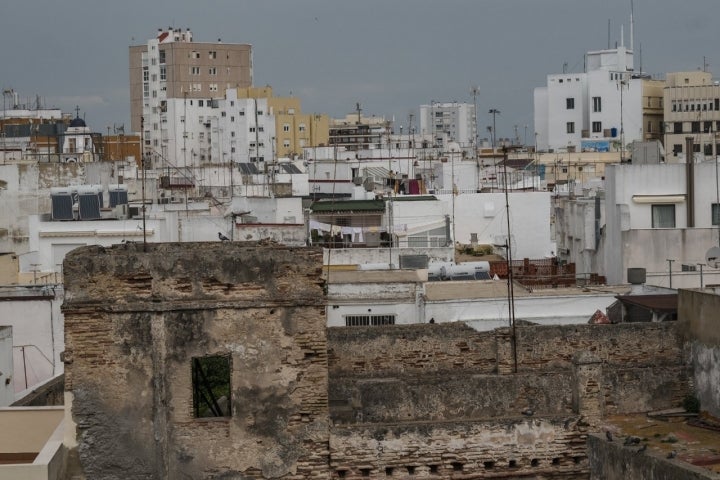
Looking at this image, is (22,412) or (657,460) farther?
(22,412)

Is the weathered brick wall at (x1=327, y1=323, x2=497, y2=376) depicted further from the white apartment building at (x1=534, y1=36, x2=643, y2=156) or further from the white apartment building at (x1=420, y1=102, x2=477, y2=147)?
→ the white apartment building at (x1=420, y1=102, x2=477, y2=147)

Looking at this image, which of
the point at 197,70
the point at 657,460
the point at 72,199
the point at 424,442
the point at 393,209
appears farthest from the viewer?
the point at 197,70

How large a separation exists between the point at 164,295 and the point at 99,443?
1838 millimetres

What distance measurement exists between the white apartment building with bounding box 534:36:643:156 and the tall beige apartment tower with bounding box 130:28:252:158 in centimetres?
5095

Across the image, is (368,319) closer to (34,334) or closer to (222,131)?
(34,334)

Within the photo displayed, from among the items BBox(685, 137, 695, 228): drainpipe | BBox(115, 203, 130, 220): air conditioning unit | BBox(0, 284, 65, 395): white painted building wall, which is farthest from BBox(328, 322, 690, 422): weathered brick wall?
BBox(115, 203, 130, 220): air conditioning unit

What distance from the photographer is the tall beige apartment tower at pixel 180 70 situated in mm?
139875

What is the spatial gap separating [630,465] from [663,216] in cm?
1908

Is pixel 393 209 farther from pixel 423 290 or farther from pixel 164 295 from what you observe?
pixel 164 295

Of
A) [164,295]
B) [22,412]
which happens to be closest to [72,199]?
[22,412]

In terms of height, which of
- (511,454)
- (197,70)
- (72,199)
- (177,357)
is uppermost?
(197,70)

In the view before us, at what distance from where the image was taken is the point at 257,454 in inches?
687

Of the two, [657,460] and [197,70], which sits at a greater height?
[197,70]

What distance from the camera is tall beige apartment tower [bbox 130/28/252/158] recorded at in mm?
139875
